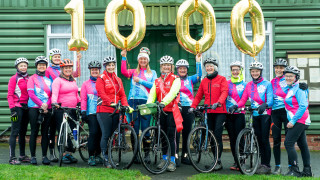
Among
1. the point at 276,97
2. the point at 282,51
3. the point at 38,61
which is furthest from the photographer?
the point at 282,51

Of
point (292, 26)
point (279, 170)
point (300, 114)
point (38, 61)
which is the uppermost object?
point (292, 26)

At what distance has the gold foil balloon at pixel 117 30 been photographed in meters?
7.44

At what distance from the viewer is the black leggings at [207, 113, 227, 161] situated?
7500 mm

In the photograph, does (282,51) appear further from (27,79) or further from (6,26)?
(6,26)

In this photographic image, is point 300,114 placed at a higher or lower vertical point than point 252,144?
higher

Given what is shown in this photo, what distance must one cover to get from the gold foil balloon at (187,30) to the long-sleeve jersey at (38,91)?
2.78 meters

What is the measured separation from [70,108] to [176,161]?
2.32 meters

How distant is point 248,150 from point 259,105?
0.84 metres

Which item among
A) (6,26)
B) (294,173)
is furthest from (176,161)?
(6,26)

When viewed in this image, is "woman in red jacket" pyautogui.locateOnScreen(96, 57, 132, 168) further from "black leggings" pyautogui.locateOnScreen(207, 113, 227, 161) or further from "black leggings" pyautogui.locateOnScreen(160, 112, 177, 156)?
"black leggings" pyautogui.locateOnScreen(207, 113, 227, 161)

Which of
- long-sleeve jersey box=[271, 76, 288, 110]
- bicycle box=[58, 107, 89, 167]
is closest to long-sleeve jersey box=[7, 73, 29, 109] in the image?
bicycle box=[58, 107, 89, 167]

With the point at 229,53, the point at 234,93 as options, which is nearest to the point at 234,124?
the point at 234,93

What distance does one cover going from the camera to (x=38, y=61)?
7957 millimetres

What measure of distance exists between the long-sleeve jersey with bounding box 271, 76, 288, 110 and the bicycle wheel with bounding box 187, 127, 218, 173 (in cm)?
129
